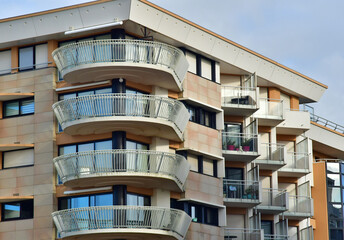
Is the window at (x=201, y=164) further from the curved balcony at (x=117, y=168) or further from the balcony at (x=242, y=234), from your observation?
the balcony at (x=242, y=234)

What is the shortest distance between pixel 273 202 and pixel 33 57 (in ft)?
60.5

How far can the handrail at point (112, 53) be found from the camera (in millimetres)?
57312

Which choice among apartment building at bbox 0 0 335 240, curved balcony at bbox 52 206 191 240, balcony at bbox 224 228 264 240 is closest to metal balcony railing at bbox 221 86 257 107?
apartment building at bbox 0 0 335 240

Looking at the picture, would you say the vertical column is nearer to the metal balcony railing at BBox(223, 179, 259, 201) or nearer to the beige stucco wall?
the beige stucco wall

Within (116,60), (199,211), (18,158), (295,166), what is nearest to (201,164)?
(199,211)

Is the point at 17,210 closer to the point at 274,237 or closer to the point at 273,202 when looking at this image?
the point at 273,202

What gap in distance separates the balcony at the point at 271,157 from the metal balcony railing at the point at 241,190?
3.16 m

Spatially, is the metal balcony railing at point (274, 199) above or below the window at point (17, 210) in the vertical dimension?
above

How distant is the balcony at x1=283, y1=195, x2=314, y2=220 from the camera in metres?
70.9

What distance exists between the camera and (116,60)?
5719cm

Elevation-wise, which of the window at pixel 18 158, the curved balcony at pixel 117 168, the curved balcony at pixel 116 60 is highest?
the curved balcony at pixel 116 60

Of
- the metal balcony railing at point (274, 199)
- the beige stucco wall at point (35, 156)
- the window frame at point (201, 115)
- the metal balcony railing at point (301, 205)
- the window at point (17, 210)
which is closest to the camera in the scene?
the beige stucco wall at point (35, 156)

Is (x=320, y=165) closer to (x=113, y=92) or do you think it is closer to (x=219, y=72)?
(x=219, y=72)

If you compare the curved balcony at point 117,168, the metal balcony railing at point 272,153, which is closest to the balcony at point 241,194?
the metal balcony railing at point 272,153
